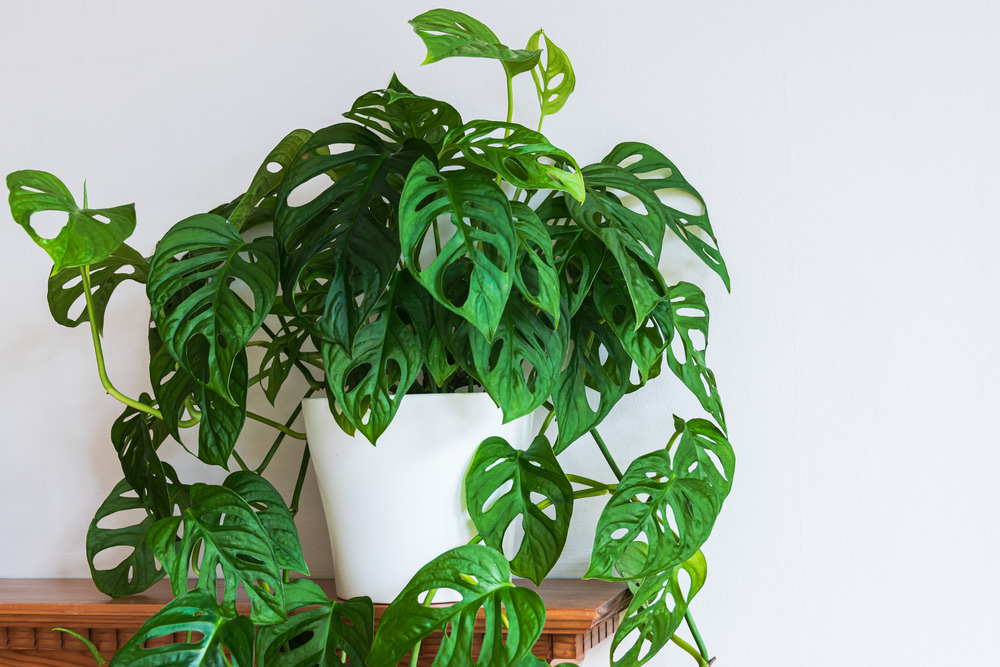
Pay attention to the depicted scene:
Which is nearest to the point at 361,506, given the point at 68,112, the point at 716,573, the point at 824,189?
the point at 716,573

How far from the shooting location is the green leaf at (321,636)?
2.65 ft

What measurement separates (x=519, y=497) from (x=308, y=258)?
331 mm

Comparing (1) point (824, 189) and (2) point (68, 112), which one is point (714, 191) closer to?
(1) point (824, 189)

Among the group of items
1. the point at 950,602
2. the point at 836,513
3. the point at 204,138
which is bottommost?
the point at 950,602

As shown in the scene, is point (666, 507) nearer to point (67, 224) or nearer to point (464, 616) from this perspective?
point (464, 616)

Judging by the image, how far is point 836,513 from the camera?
3.45ft

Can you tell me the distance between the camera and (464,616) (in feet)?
2.45

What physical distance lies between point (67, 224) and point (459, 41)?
1.25 ft

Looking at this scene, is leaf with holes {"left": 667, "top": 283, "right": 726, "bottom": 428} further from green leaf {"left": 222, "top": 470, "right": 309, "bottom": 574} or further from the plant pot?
green leaf {"left": 222, "top": 470, "right": 309, "bottom": 574}

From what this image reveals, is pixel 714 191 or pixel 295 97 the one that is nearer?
pixel 714 191

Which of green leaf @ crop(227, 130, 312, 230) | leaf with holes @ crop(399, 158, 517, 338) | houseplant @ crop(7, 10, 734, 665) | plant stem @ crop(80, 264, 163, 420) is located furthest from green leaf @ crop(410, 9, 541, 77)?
plant stem @ crop(80, 264, 163, 420)

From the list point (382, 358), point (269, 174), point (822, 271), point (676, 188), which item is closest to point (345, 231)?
point (382, 358)

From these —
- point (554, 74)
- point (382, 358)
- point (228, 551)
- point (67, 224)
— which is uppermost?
point (554, 74)

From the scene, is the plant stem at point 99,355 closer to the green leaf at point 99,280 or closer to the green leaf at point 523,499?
the green leaf at point 99,280
